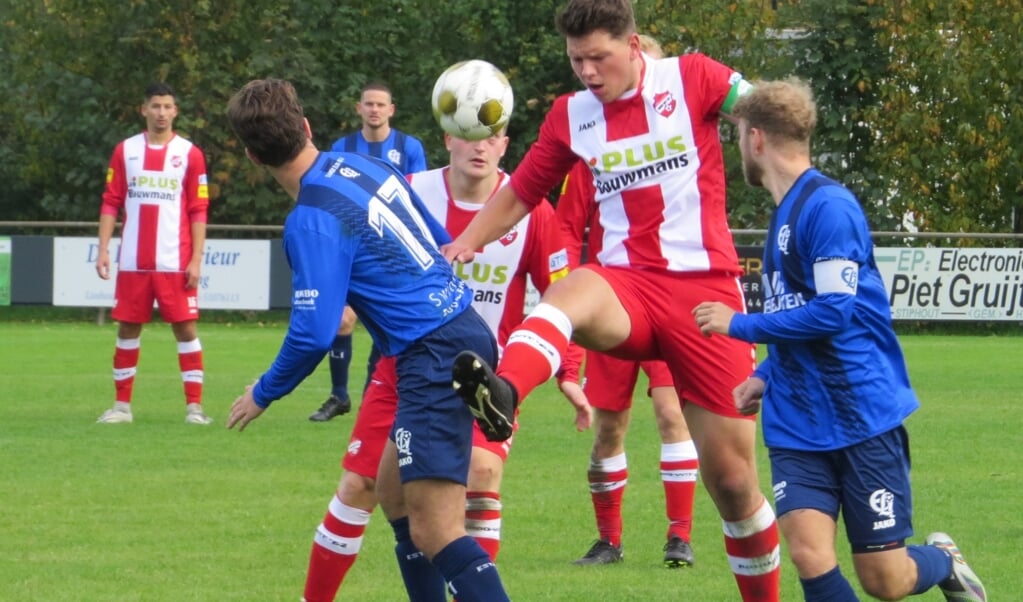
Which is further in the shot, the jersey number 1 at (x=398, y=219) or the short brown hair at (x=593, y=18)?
the short brown hair at (x=593, y=18)

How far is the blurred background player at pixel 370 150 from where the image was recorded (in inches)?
456

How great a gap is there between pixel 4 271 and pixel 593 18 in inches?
685

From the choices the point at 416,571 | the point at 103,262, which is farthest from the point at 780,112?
the point at 103,262

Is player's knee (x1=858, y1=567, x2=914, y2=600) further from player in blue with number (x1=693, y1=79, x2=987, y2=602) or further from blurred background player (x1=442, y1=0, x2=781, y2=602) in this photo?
blurred background player (x1=442, y1=0, x2=781, y2=602)

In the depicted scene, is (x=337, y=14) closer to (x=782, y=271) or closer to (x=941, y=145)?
(x=941, y=145)

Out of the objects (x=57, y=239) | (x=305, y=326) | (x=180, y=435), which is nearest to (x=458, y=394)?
(x=305, y=326)

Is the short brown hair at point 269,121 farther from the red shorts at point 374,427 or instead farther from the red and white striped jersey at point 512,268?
the red and white striped jersey at point 512,268

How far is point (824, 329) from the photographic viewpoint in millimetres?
4941

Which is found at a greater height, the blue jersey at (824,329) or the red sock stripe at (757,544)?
the blue jersey at (824,329)

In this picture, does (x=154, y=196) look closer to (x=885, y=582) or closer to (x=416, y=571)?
(x=416, y=571)

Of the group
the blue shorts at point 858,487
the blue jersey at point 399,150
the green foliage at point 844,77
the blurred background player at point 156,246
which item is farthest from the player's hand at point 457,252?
the green foliage at point 844,77

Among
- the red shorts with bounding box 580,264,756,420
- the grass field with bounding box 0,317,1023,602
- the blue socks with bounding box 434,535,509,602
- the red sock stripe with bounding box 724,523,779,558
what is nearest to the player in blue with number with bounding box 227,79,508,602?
the blue socks with bounding box 434,535,509,602

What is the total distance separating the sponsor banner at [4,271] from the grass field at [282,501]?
6930mm

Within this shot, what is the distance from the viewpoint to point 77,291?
2142 cm
